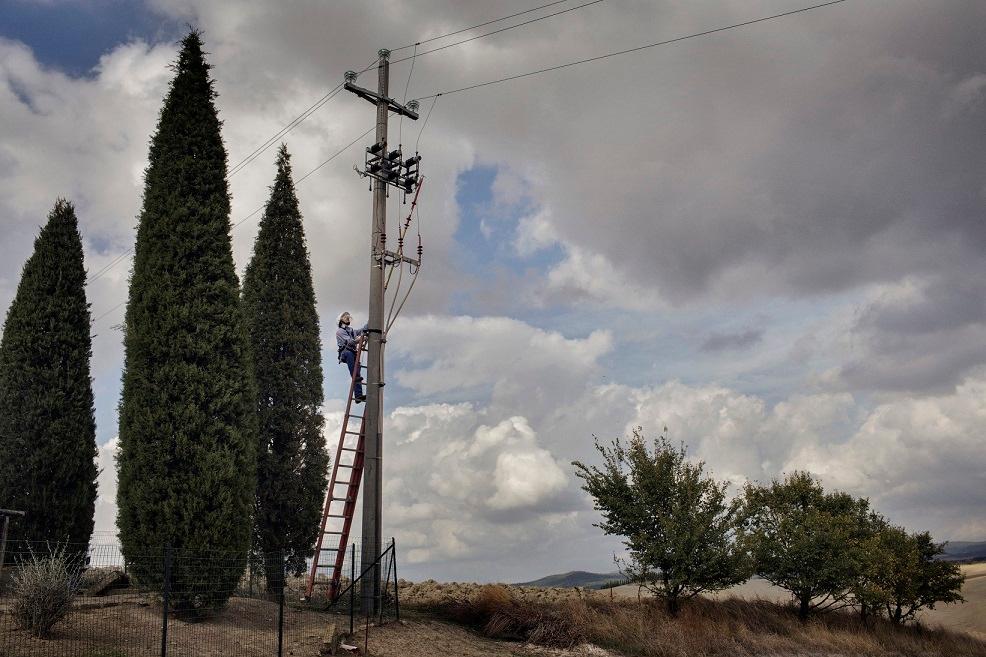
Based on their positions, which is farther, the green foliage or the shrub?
the green foliage

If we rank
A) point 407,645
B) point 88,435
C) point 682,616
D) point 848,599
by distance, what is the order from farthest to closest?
point 848,599, point 682,616, point 88,435, point 407,645

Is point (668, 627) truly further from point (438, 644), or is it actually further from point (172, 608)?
point (172, 608)

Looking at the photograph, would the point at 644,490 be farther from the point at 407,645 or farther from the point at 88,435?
the point at 88,435

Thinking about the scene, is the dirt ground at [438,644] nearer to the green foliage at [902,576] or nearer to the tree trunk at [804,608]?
the tree trunk at [804,608]

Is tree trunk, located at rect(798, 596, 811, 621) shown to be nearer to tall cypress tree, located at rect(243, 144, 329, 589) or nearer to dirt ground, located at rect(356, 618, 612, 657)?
dirt ground, located at rect(356, 618, 612, 657)

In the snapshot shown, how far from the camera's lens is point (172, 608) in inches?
601

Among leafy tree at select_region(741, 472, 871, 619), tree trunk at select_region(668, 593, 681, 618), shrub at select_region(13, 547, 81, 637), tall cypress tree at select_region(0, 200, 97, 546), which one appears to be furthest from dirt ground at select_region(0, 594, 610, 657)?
leafy tree at select_region(741, 472, 871, 619)

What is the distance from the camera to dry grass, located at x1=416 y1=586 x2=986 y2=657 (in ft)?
62.1

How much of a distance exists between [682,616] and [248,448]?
13235 millimetres

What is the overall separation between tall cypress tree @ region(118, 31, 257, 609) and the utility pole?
2.55m

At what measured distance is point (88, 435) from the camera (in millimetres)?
20766

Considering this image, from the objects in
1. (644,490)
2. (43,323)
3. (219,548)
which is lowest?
(219,548)

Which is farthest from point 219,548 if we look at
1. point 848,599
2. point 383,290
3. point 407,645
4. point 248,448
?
point 848,599

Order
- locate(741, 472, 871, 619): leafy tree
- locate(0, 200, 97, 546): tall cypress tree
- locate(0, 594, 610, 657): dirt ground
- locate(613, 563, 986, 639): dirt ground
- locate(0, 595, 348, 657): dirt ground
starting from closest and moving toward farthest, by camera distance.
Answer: locate(0, 595, 348, 657): dirt ground → locate(0, 594, 610, 657): dirt ground → locate(0, 200, 97, 546): tall cypress tree → locate(741, 472, 871, 619): leafy tree → locate(613, 563, 986, 639): dirt ground
